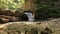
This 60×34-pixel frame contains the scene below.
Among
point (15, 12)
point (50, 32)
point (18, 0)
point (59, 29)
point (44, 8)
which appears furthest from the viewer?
point (18, 0)

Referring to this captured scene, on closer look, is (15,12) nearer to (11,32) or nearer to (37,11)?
(37,11)

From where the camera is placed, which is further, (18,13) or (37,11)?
(18,13)

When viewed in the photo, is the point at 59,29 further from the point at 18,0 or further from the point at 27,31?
the point at 18,0

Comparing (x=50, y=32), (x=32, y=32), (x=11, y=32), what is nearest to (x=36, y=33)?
(x=32, y=32)

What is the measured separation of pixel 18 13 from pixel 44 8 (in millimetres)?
1897

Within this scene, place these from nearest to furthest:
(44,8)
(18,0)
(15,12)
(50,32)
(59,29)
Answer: (50,32), (59,29), (44,8), (15,12), (18,0)

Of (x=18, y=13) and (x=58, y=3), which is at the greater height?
(x=58, y=3)

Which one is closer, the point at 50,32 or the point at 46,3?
the point at 50,32

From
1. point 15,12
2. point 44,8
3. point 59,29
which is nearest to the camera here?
point 59,29

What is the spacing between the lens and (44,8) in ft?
27.9

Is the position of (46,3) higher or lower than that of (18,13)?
higher

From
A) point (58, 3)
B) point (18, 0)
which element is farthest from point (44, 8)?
point (18, 0)

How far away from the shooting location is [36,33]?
4383 mm

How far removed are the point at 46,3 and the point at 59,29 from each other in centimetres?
414
